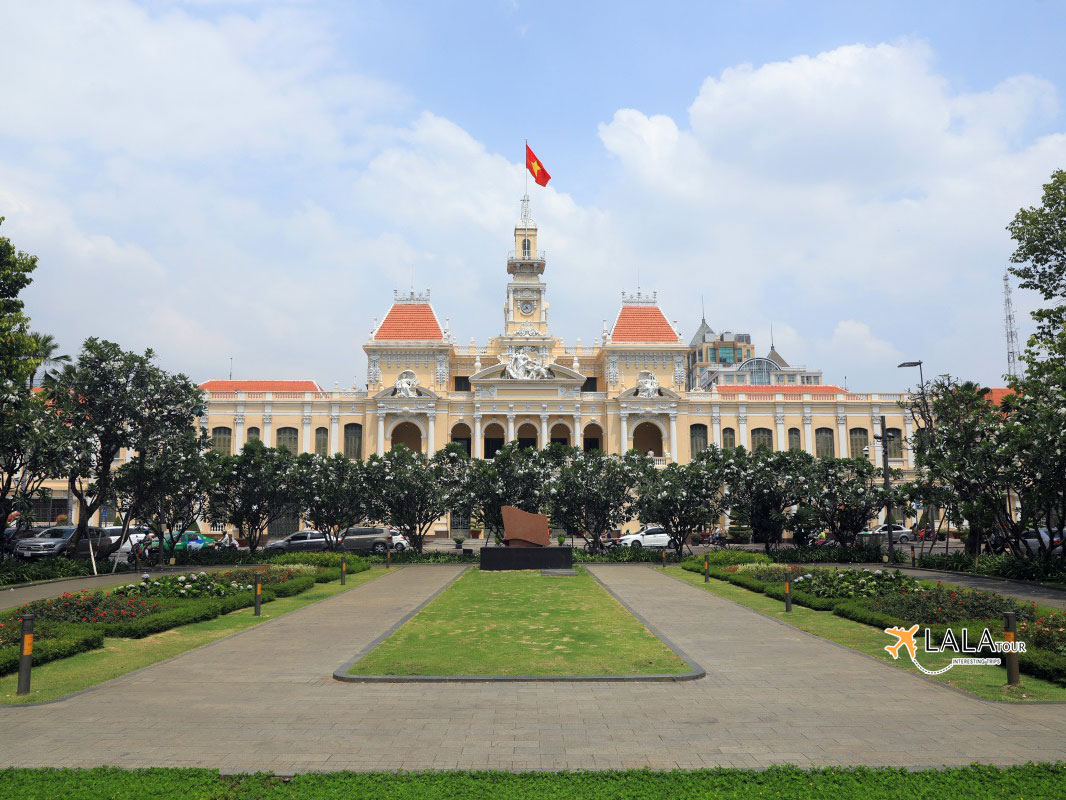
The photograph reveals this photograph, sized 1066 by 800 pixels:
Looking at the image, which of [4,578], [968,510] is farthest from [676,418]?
[4,578]

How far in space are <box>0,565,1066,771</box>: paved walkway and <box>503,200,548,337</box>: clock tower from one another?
181 feet

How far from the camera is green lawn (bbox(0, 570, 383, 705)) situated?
10937mm

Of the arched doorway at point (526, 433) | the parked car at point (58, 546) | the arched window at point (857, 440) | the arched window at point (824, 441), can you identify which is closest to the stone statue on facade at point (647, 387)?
the arched doorway at point (526, 433)

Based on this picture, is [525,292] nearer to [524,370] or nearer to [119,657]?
[524,370]

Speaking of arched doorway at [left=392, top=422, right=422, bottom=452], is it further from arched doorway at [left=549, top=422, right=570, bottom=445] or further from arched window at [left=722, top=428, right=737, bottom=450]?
arched window at [left=722, top=428, right=737, bottom=450]

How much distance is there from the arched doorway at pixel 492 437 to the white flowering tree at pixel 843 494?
103 feet

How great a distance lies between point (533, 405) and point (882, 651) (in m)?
49.0

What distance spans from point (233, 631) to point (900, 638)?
1303 cm

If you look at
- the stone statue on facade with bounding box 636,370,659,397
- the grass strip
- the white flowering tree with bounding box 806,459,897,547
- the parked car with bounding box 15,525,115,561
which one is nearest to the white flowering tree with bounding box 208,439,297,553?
the parked car with bounding box 15,525,115,561

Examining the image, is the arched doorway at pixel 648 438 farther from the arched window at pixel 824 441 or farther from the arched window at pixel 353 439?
the arched window at pixel 353 439

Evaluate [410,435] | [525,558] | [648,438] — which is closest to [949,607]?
[525,558]

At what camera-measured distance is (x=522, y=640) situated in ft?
48.1

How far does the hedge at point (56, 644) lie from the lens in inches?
460

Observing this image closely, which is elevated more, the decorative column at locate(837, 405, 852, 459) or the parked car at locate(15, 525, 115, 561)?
the decorative column at locate(837, 405, 852, 459)
